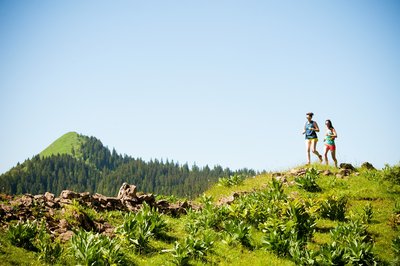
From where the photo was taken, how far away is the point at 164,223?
10531 millimetres

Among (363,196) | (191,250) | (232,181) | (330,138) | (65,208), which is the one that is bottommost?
(191,250)

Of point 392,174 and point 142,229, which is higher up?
point 392,174

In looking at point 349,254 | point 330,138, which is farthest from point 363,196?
point 349,254

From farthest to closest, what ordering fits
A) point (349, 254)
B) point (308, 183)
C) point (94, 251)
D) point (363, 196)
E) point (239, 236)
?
point (308, 183)
point (363, 196)
point (239, 236)
point (349, 254)
point (94, 251)

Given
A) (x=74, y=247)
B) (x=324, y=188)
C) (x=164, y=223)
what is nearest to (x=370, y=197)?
(x=324, y=188)

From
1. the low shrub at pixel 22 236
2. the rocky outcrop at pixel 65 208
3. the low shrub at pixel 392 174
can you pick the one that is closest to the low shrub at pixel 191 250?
the rocky outcrop at pixel 65 208

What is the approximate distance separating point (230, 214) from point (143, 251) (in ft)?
13.4

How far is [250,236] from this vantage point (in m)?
10.0

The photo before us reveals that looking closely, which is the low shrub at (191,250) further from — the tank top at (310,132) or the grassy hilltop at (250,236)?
the tank top at (310,132)

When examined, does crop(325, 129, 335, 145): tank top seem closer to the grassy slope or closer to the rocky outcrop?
the grassy slope

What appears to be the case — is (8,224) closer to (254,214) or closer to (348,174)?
(254,214)

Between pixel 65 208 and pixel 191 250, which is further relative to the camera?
pixel 65 208

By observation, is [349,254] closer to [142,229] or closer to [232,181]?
[142,229]

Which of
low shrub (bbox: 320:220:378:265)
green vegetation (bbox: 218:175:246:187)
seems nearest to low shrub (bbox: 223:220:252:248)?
low shrub (bbox: 320:220:378:265)
